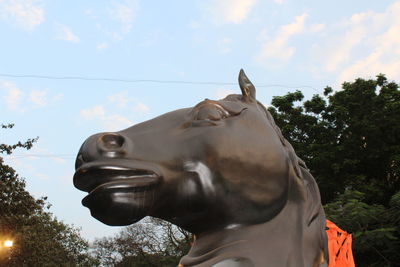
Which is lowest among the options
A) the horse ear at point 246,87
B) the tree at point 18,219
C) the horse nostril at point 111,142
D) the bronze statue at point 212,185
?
the bronze statue at point 212,185

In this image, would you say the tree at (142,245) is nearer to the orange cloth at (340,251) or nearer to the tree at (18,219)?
the tree at (18,219)

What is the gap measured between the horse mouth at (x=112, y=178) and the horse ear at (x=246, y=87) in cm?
52

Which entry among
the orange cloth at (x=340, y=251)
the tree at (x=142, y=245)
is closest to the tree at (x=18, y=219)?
the tree at (x=142, y=245)

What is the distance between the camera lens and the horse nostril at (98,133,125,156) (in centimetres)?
112

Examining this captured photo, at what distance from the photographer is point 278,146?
1.31m

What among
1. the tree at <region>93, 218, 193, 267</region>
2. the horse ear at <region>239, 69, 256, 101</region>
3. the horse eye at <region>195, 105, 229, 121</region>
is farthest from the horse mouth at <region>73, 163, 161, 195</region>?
the tree at <region>93, 218, 193, 267</region>

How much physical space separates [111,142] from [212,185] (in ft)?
0.99

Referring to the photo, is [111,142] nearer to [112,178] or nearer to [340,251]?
[112,178]

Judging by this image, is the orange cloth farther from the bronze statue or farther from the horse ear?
the horse ear

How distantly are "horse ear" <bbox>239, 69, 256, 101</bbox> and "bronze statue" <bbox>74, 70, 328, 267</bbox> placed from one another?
0.38ft

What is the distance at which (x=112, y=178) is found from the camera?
109cm

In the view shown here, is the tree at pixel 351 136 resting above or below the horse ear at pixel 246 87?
above

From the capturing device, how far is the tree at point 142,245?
24.9 m

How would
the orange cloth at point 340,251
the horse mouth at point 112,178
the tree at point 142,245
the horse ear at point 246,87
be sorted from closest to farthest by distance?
1. the horse mouth at point 112,178
2. the horse ear at point 246,87
3. the orange cloth at point 340,251
4. the tree at point 142,245
